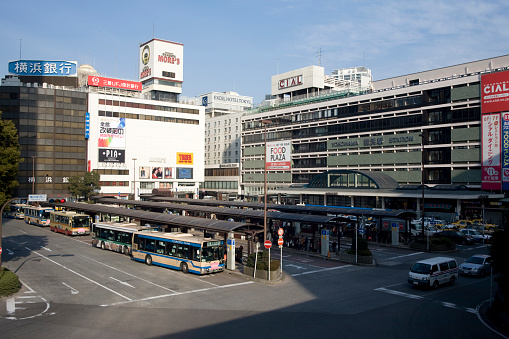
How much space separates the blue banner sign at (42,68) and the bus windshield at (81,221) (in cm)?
5450

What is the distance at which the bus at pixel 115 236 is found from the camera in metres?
38.4

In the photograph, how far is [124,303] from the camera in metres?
22.1

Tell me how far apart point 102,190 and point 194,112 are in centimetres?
3078

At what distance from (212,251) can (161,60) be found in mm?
87418

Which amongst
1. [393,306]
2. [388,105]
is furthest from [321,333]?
[388,105]

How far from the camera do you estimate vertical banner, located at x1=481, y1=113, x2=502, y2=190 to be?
63.5 meters

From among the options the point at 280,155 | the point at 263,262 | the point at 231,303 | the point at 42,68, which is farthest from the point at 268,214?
the point at 42,68

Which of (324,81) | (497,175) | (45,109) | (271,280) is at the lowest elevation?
(271,280)

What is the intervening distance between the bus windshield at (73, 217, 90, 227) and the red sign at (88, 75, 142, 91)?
171 ft

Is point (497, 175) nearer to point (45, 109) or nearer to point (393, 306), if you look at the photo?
point (393, 306)

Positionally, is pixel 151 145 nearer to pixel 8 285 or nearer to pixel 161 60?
pixel 161 60

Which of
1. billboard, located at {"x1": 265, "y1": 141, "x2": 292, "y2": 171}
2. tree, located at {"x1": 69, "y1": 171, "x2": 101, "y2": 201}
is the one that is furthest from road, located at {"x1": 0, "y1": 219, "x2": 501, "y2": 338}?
billboard, located at {"x1": 265, "y1": 141, "x2": 292, "y2": 171}

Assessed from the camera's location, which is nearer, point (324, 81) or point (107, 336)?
point (107, 336)

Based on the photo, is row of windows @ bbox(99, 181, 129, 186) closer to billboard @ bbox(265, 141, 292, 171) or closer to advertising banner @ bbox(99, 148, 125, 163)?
advertising banner @ bbox(99, 148, 125, 163)
